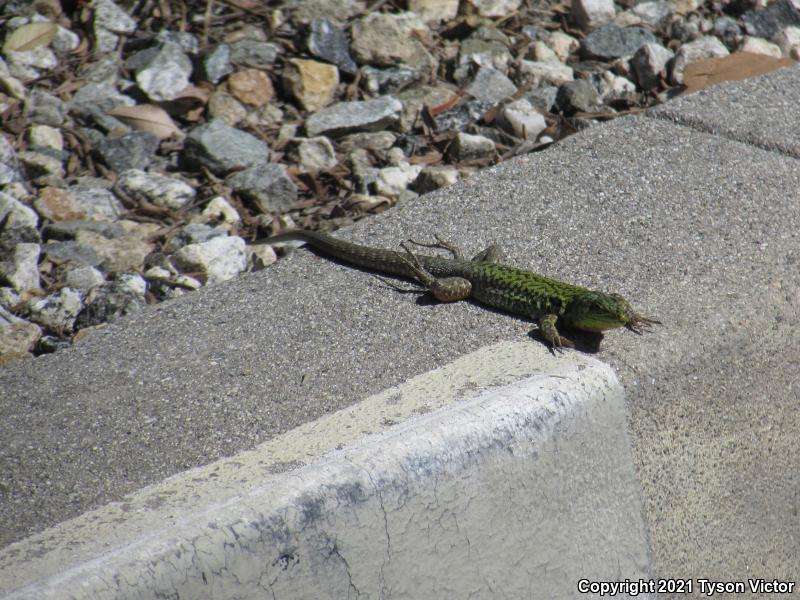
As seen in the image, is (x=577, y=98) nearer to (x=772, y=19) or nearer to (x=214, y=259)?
(x=772, y=19)

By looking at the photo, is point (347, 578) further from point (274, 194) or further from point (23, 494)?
point (274, 194)

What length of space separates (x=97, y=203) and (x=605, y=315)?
3.01 metres

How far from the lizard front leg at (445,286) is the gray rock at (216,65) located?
2.76 metres

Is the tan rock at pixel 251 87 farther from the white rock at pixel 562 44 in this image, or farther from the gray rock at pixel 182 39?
the white rock at pixel 562 44

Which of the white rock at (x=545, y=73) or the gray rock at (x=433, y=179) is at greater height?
the white rock at (x=545, y=73)

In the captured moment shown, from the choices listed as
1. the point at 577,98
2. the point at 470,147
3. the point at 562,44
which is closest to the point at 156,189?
the point at 470,147

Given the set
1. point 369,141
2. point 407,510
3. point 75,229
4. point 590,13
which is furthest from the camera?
point 590,13

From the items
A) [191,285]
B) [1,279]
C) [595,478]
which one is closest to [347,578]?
[595,478]

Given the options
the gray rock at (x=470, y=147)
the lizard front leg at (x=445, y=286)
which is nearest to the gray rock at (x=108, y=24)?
the gray rock at (x=470, y=147)

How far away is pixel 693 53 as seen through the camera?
614cm

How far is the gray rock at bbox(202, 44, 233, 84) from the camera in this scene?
5859 millimetres

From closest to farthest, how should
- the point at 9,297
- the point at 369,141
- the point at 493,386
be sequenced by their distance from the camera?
the point at 493,386
the point at 9,297
the point at 369,141

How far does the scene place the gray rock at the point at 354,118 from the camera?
5.65 m
